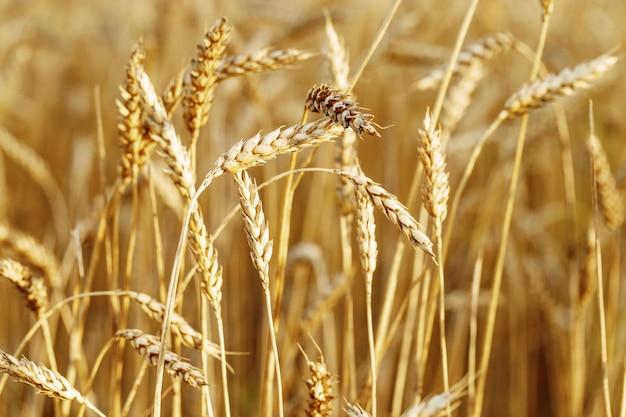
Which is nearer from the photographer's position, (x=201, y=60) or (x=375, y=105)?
(x=201, y=60)

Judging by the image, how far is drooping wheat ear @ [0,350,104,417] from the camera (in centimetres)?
79

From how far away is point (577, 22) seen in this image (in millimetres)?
3748

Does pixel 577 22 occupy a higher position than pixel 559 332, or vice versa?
pixel 577 22

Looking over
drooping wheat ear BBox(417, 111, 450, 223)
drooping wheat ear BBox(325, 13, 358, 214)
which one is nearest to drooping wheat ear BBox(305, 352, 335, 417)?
drooping wheat ear BBox(417, 111, 450, 223)

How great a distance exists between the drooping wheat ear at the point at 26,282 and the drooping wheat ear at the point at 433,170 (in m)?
0.63

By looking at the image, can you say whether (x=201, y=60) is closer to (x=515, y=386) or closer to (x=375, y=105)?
(x=515, y=386)

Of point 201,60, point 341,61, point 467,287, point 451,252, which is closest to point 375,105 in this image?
point 451,252

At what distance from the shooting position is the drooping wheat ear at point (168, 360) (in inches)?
32.2

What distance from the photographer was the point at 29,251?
1.33m

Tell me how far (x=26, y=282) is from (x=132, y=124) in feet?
0.98

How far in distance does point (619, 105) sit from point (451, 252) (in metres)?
1.27

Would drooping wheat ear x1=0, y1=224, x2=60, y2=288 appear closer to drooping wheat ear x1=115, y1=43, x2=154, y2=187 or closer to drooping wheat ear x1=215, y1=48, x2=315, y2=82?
drooping wheat ear x1=115, y1=43, x2=154, y2=187

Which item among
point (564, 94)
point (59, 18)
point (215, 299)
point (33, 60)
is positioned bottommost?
point (215, 299)

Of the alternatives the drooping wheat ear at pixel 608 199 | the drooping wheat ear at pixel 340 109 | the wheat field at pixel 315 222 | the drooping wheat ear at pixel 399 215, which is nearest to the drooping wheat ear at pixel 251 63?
the wheat field at pixel 315 222
